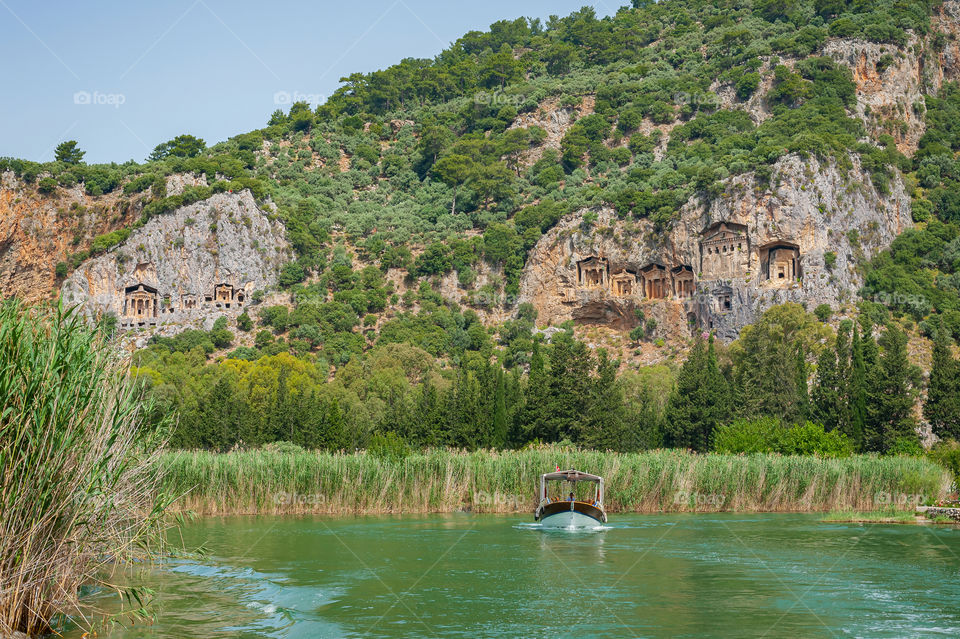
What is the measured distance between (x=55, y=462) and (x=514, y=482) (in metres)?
26.9

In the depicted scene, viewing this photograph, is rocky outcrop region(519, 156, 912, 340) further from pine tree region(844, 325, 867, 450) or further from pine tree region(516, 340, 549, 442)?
pine tree region(516, 340, 549, 442)

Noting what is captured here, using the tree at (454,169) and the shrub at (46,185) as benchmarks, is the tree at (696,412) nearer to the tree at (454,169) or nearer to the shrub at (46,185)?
the tree at (454,169)

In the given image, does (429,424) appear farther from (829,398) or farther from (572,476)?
(829,398)

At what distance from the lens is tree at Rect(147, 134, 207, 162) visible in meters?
140

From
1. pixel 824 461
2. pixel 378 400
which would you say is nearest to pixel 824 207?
pixel 378 400

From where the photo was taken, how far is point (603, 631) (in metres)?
18.5

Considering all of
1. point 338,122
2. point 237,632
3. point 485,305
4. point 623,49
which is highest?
point 623,49

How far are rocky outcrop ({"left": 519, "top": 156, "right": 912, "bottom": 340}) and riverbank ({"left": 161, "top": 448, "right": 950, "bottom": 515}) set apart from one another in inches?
2171

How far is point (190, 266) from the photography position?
112875mm

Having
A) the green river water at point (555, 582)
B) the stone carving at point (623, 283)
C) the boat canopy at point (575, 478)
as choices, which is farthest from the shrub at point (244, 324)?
the boat canopy at point (575, 478)

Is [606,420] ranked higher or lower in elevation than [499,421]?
higher

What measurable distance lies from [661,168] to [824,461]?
8259 centimetres

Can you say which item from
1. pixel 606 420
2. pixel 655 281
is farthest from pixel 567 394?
pixel 655 281

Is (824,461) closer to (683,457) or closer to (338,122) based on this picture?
(683,457)
